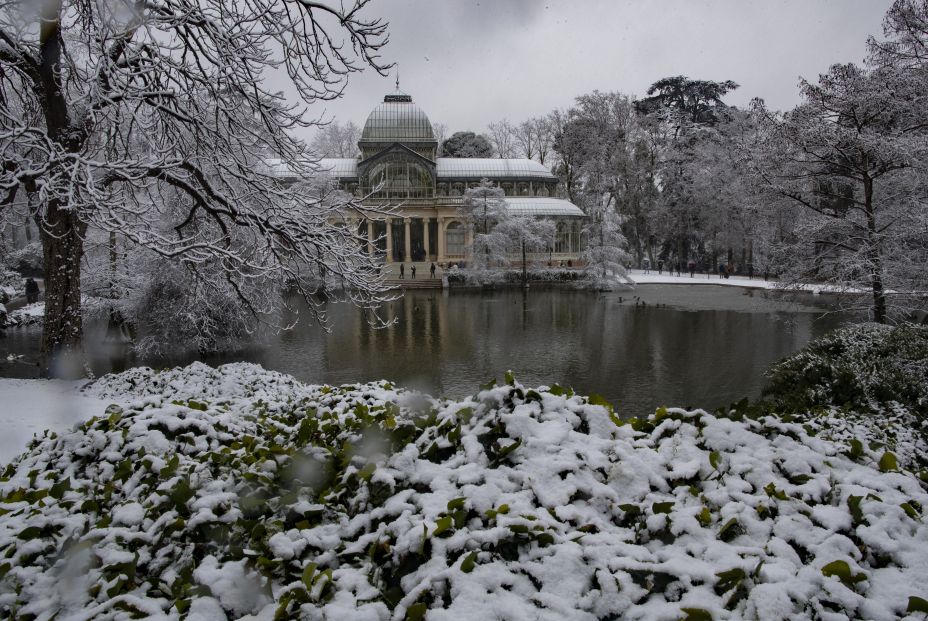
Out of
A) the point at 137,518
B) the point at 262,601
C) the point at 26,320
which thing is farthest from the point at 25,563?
the point at 26,320

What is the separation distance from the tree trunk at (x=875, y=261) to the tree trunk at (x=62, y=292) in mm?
13282

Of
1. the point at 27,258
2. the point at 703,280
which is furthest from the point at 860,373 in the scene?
the point at 27,258

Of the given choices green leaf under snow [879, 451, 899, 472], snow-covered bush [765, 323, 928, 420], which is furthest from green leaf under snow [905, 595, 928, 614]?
snow-covered bush [765, 323, 928, 420]

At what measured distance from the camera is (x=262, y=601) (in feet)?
7.13

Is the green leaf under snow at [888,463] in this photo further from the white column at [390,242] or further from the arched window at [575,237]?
the white column at [390,242]

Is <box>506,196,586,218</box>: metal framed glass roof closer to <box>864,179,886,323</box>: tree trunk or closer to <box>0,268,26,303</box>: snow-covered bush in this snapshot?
<box>0,268,26,303</box>: snow-covered bush

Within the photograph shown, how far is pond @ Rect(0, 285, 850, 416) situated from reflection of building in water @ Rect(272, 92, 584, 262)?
19.0 metres

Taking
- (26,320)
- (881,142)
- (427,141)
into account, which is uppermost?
(427,141)

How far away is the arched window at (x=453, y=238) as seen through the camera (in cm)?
4478

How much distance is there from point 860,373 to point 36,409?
8340 millimetres

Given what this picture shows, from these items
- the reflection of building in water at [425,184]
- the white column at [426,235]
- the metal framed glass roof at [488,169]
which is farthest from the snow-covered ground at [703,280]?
the white column at [426,235]

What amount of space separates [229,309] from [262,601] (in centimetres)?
1389

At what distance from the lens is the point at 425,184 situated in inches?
1780

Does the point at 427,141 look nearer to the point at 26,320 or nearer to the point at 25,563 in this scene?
the point at 26,320
